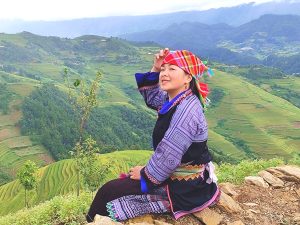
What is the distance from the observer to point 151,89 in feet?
19.7

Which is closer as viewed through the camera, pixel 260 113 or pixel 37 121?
pixel 37 121

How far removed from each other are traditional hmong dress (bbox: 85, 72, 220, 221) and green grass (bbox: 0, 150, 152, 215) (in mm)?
51383

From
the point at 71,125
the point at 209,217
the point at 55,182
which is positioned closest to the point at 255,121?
the point at 71,125

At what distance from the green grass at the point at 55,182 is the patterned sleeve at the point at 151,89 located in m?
50.9

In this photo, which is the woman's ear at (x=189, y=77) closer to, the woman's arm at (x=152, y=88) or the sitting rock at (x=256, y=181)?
the woman's arm at (x=152, y=88)

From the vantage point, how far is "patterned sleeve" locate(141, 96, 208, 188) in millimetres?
4902

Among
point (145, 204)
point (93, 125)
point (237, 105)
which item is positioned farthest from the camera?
point (237, 105)

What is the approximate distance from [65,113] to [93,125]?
1477 centimetres

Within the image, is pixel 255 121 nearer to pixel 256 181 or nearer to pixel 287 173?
pixel 287 173

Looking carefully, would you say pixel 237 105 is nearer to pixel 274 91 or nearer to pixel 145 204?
pixel 274 91

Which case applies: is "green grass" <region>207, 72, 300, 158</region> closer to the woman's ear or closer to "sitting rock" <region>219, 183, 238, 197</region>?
"sitting rock" <region>219, 183, 238, 197</region>

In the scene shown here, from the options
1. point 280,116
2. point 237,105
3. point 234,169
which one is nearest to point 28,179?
point 234,169

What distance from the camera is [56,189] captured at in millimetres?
63188

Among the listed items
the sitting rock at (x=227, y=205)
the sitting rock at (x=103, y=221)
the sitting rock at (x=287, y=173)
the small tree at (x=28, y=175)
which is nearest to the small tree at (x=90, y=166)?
the sitting rock at (x=287, y=173)
